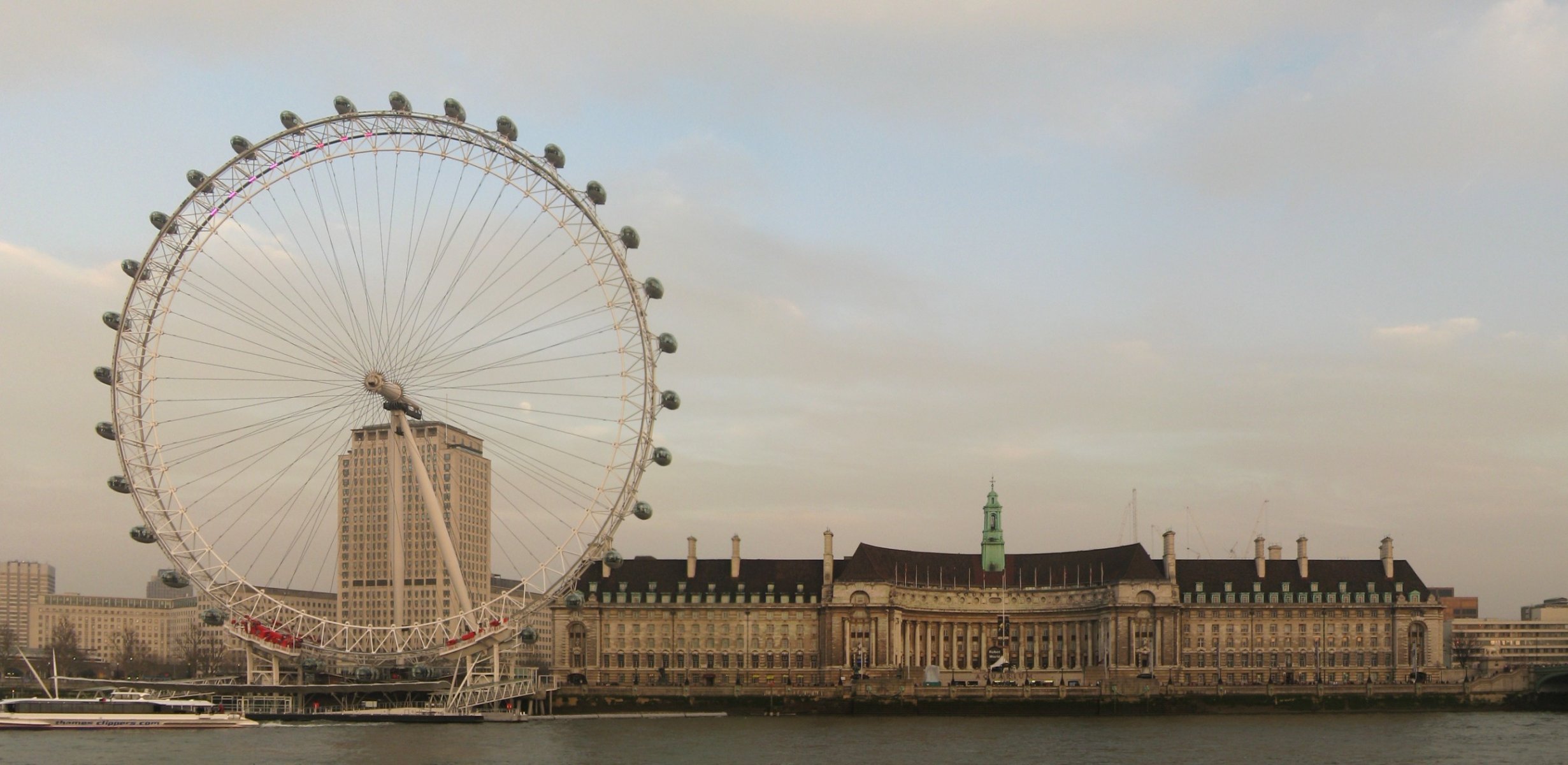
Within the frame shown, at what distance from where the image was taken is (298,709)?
100 m

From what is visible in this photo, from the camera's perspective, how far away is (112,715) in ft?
308

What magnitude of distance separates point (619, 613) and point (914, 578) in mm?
28802

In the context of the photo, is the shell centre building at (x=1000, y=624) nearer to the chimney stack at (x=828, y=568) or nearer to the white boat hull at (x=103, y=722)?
the chimney stack at (x=828, y=568)

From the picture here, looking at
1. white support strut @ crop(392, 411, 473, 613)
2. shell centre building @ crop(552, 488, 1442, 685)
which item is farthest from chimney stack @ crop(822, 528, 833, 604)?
white support strut @ crop(392, 411, 473, 613)

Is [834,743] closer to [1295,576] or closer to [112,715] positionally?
[112,715]

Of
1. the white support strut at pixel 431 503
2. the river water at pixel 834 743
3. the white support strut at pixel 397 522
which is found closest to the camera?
the river water at pixel 834 743

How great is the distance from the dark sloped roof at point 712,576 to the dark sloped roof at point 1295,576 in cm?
3343

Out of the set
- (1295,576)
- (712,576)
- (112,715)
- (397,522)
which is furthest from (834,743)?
(1295,576)

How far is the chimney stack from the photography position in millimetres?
144375

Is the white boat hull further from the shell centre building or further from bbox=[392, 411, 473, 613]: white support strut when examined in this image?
the shell centre building

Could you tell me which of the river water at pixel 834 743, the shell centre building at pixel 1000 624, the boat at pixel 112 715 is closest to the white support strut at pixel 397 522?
the river water at pixel 834 743

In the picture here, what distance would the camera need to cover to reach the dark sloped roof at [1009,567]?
146 m

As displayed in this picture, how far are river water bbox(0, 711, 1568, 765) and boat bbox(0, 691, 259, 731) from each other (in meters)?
0.97

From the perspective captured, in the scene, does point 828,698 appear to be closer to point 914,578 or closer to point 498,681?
point 498,681
